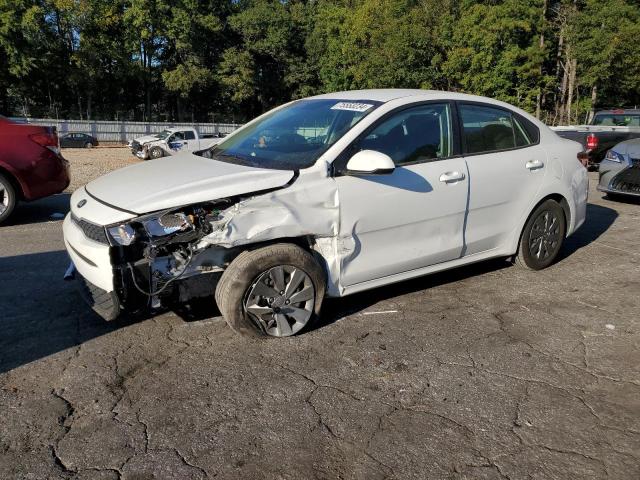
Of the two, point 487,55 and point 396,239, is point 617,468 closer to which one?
point 396,239

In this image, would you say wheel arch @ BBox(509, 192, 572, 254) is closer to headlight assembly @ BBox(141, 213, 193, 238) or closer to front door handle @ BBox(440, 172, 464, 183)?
front door handle @ BBox(440, 172, 464, 183)

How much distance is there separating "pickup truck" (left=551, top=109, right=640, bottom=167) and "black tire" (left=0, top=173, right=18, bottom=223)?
11.8 meters

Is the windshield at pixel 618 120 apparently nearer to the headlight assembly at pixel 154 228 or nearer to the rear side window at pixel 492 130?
the rear side window at pixel 492 130

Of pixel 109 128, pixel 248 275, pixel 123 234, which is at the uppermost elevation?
pixel 109 128

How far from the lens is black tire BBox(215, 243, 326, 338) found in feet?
12.1

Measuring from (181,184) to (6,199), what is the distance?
4.65 meters

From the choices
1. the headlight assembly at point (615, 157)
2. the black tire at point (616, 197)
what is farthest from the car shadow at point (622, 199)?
the headlight assembly at point (615, 157)

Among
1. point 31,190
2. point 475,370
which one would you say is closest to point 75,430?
point 475,370

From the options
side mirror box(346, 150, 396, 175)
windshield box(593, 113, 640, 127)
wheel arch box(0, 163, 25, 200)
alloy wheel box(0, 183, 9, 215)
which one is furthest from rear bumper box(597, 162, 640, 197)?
alloy wheel box(0, 183, 9, 215)

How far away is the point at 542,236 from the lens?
545 cm

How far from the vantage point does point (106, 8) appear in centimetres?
4894

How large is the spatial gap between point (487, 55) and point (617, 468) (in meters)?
43.4

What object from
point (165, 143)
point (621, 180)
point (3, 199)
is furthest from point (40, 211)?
point (165, 143)

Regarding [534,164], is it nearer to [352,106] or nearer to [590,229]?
[352,106]
